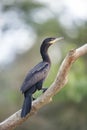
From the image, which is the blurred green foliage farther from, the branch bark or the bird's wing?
the branch bark

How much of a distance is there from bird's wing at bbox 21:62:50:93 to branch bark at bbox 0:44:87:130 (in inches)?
6.0

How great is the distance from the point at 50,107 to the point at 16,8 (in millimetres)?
2383

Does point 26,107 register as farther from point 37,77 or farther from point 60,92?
point 60,92

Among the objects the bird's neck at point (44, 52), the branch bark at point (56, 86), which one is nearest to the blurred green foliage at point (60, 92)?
the bird's neck at point (44, 52)

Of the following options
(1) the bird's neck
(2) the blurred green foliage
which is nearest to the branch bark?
(1) the bird's neck

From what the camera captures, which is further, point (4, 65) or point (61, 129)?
point (4, 65)

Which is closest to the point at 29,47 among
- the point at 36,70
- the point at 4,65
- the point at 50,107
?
the point at 4,65

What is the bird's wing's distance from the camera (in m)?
6.54

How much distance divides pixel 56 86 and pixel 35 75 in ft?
1.13

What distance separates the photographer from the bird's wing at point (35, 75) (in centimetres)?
654

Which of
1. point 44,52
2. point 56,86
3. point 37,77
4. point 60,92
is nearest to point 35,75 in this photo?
point 37,77

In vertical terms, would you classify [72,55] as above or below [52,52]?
above

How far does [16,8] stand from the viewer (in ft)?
57.0

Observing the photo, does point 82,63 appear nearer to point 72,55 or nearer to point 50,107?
point 50,107
